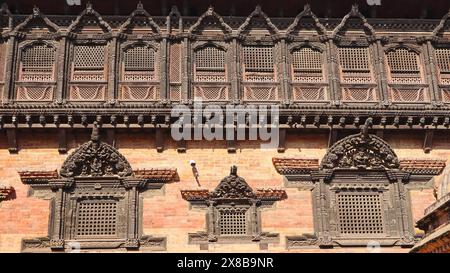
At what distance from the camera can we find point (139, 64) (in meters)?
19.8

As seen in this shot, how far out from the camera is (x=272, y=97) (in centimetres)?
1950

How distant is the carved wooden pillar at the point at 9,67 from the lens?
19.0m

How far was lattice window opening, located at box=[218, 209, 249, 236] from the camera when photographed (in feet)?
60.0

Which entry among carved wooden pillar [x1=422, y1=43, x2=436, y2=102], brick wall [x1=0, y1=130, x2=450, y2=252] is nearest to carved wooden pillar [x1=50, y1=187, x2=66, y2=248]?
brick wall [x1=0, y1=130, x2=450, y2=252]

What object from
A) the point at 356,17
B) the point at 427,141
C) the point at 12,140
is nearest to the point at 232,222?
the point at 427,141

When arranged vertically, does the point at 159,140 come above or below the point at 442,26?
below

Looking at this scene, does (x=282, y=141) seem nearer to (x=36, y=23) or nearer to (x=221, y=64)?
(x=221, y=64)

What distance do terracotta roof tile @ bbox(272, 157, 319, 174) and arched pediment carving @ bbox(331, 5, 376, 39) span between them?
152 inches

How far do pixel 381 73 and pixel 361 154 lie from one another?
2364 mm

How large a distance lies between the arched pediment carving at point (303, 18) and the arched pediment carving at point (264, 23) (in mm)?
411

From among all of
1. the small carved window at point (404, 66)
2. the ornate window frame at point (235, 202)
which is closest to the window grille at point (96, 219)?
the ornate window frame at point (235, 202)

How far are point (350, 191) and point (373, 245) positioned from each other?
1503 millimetres

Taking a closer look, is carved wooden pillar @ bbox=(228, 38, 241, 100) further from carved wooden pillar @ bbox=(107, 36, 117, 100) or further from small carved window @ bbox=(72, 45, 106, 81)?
small carved window @ bbox=(72, 45, 106, 81)

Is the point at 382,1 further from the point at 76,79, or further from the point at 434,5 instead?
the point at 76,79
